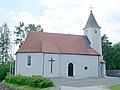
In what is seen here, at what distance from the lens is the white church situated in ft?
121

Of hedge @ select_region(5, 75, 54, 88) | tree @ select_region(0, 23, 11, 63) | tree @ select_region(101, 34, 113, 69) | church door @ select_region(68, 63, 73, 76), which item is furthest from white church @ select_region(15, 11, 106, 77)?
tree @ select_region(0, 23, 11, 63)

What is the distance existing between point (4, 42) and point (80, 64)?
105ft

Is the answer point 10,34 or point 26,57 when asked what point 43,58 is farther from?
point 10,34

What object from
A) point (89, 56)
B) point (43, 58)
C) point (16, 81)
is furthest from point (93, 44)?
point (16, 81)

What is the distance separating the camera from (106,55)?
5597 centimetres

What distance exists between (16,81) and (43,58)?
44.0ft

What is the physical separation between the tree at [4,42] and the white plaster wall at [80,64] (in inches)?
1114

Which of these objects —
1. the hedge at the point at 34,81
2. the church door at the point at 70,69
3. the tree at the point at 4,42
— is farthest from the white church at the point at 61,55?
the tree at the point at 4,42

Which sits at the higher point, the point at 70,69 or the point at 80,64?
the point at 80,64

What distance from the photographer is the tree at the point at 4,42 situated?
63184mm

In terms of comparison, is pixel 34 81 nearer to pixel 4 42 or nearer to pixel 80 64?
pixel 80 64

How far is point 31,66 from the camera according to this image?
1448 inches

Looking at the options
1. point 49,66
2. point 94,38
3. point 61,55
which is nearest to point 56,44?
point 61,55

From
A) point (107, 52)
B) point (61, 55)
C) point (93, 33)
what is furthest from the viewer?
point (107, 52)
